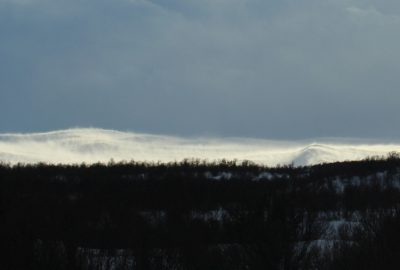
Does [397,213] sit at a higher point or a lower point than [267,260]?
higher

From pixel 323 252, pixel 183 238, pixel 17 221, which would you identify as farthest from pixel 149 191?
pixel 17 221

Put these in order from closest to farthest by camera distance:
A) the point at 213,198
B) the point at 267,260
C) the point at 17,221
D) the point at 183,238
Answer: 1. the point at 17,221
2. the point at 267,260
3. the point at 183,238
4. the point at 213,198

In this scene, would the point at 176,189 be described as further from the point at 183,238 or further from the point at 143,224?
the point at 183,238

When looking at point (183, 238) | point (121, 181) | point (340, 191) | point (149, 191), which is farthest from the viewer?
point (340, 191)

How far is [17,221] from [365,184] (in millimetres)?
142929

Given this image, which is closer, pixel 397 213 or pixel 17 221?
pixel 17 221

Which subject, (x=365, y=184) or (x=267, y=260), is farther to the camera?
(x=365, y=184)

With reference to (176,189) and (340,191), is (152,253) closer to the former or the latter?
(176,189)

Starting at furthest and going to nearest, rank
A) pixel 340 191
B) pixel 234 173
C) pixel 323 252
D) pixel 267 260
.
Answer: pixel 234 173 < pixel 340 191 < pixel 323 252 < pixel 267 260

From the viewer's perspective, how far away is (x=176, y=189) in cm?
14512

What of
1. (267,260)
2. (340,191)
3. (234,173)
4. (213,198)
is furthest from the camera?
(234,173)

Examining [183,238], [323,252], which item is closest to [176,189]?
[183,238]

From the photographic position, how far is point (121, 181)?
154500mm

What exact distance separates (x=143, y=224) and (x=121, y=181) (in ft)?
300
